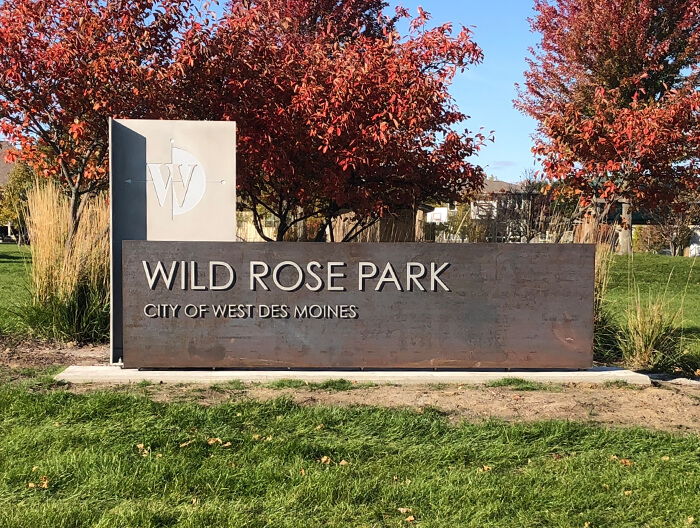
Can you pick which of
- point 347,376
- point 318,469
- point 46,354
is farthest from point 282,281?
point 46,354

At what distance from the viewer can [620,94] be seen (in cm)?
1880

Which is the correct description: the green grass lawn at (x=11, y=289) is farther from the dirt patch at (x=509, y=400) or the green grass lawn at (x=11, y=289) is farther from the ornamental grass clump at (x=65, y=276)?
the dirt patch at (x=509, y=400)

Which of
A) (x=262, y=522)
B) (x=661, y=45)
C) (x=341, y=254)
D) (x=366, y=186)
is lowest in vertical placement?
(x=262, y=522)

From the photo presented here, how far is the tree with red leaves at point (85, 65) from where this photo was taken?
716 centimetres

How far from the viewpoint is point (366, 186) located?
27.2 feet

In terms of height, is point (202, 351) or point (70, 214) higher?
point (70, 214)

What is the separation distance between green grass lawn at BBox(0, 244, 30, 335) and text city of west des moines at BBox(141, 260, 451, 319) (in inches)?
112

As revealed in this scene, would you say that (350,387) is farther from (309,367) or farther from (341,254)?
(341,254)

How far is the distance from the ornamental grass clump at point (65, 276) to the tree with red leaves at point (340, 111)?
6.08 feet

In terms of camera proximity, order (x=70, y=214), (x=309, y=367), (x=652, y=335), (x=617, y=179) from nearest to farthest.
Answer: (x=309, y=367), (x=652, y=335), (x=70, y=214), (x=617, y=179)

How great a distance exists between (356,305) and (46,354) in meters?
3.21

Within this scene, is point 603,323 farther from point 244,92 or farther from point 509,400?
point 244,92

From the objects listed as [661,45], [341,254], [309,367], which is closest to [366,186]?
[341,254]

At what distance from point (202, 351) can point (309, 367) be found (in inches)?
37.0
